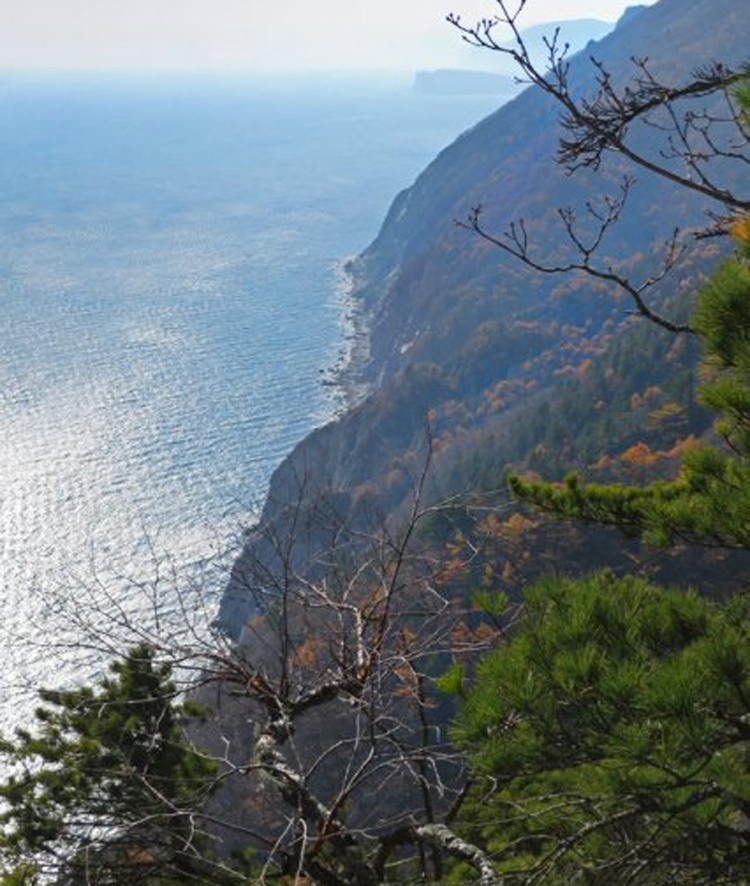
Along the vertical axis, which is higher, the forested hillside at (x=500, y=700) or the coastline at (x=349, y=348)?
the forested hillside at (x=500, y=700)

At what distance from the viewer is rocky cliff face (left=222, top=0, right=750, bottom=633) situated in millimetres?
55812

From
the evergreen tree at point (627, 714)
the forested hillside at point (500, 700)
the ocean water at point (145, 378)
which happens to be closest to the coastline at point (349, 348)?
the ocean water at point (145, 378)

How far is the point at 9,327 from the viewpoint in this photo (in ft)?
286

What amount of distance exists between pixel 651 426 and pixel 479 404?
34352 millimetres

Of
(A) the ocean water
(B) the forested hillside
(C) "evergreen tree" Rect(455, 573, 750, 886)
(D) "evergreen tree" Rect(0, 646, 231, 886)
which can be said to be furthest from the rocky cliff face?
(C) "evergreen tree" Rect(455, 573, 750, 886)

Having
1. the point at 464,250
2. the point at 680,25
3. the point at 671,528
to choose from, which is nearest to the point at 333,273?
the point at 464,250

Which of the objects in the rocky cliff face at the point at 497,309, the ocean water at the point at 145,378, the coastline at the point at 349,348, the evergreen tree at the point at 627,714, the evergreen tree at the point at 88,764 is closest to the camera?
the evergreen tree at the point at 627,714

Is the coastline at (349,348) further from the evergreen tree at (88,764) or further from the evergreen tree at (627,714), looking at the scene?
the evergreen tree at (627,714)

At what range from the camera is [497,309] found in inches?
3666

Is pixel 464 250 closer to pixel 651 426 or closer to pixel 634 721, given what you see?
pixel 651 426

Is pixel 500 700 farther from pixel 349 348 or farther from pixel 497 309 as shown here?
pixel 497 309

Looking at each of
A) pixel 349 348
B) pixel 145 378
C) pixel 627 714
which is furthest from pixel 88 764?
pixel 349 348

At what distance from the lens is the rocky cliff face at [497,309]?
55.8 metres

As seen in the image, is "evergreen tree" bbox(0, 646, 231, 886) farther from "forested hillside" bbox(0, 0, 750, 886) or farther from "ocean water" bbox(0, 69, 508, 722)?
"ocean water" bbox(0, 69, 508, 722)
